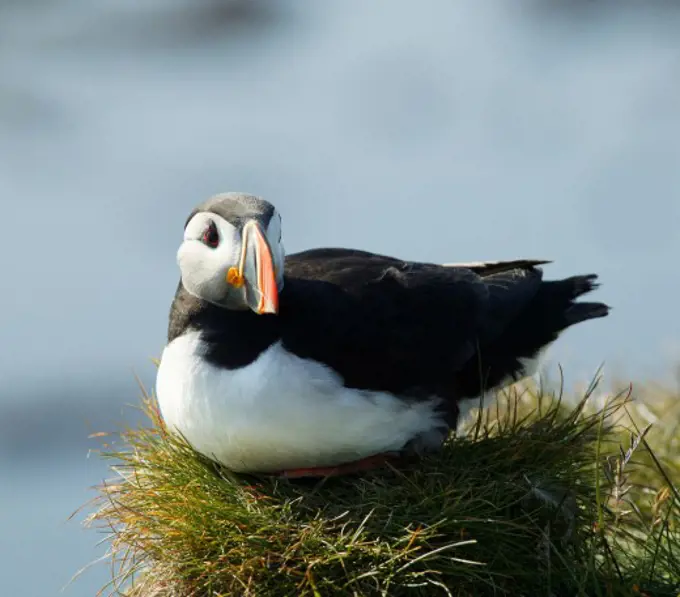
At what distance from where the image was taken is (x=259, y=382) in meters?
3.30

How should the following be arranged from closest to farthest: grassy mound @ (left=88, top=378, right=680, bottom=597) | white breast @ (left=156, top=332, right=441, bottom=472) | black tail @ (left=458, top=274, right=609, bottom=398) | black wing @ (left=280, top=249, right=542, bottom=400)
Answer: grassy mound @ (left=88, top=378, right=680, bottom=597), white breast @ (left=156, top=332, right=441, bottom=472), black wing @ (left=280, top=249, right=542, bottom=400), black tail @ (left=458, top=274, right=609, bottom=398)

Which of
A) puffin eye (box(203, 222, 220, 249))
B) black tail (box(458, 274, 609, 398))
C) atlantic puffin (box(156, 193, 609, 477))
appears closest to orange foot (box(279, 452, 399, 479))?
atlantic puffin (box(156, 193, 609, 477))

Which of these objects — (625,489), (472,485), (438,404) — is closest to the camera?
(625,489)

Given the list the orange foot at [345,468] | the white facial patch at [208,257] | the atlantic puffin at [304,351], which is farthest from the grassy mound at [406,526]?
the white facial patch at [208,257]

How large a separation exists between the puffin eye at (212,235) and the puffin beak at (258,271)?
0.50ft

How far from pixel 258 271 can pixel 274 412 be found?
1.26 feet

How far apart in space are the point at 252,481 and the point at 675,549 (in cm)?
133

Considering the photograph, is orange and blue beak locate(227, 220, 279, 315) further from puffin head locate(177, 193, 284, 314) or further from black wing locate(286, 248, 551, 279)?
black wing locate(286, 248, 551, 279)

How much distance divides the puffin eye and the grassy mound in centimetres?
65

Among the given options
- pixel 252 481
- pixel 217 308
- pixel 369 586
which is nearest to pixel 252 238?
pixel 217 308

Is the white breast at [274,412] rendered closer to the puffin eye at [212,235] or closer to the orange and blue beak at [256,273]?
the orange and blue beak at [256,273]

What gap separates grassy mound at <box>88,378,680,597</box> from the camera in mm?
3176

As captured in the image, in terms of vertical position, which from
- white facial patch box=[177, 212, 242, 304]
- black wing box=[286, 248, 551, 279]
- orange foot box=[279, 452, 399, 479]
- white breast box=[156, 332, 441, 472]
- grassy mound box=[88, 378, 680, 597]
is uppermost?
white facial patch box=[177, 212, 242, 304]

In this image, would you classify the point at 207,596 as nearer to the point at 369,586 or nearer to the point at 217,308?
the point at 369,586
